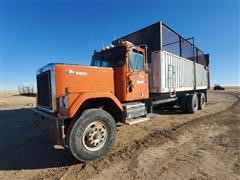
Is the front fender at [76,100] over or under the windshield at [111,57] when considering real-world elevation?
under

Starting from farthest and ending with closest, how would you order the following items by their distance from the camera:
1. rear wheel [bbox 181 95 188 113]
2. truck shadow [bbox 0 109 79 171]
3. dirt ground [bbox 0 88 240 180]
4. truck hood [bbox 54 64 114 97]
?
rear wheel [bbox 181 95 188 113] < truck hood [bbox 54 64 114 97] < truck shadow [bbox 0 109 79 171] < dirt ground [bbox 0 88 240 180]

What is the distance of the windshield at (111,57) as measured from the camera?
16.5ft

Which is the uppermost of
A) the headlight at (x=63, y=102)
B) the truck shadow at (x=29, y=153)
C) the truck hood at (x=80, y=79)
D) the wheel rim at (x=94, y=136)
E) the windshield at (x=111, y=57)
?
the windshield at (x=111, y=57)

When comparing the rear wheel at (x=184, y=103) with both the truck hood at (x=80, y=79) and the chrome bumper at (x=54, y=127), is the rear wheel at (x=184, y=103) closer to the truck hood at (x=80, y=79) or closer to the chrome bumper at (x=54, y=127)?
the truck hood at (x=80, y=79)

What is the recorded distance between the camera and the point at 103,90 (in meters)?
4.52

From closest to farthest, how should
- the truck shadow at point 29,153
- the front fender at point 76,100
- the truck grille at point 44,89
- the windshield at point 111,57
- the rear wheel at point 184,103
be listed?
the front fender at point 76,100 → the truck shadow at point 29,153 → the truck grille at point 44,89 → the windshield at point 111,57 → the rear wheel at point 184,103

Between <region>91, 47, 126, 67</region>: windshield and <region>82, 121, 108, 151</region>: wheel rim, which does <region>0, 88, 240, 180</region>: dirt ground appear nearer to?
<region>82, 121, 108, 151</region>: wheel rim

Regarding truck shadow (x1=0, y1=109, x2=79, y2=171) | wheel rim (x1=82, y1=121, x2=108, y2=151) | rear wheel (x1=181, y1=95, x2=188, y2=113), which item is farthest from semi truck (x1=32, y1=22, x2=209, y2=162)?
rear wheel (x1=181, y1=95, x2=188, y2=113)

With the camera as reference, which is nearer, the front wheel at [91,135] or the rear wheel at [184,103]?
the front wheel at [91,135]

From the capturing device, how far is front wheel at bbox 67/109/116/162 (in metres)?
3.42

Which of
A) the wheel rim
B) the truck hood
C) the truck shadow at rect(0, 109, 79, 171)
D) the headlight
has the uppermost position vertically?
the truck hood

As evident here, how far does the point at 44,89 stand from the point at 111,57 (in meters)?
2.12

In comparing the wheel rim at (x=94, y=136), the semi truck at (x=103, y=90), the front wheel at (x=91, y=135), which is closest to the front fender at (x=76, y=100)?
the semi truck at (x=103, y=90)

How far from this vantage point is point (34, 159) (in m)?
3.84
